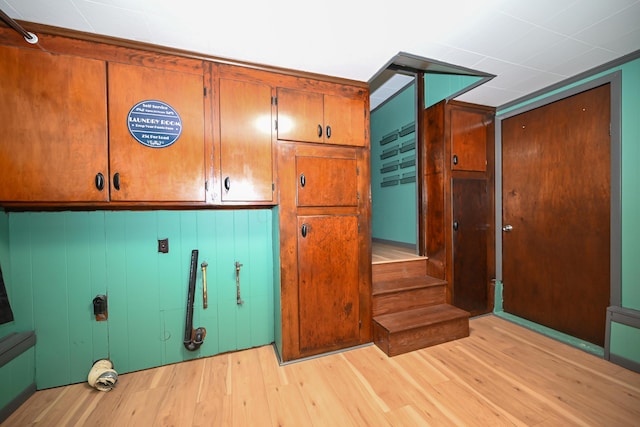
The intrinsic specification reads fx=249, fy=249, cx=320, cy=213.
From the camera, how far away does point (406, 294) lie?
2.46m

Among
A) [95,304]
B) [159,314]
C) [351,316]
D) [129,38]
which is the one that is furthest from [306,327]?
[129,38]

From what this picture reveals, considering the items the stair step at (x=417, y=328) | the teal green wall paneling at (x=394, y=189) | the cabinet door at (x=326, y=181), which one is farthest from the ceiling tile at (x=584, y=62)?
the stair step at (x=417, y=328)

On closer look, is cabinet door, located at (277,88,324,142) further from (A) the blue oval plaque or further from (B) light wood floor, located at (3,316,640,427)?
(B) light wood floor, located at (3,316,640,427)

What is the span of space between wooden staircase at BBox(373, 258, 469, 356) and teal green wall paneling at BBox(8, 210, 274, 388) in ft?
3.41

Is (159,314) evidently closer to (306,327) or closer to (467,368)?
(306,327)

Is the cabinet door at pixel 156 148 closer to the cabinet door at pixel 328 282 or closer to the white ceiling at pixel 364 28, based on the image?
the white ceiling at pixel 364 28

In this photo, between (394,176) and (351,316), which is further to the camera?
(394,176)

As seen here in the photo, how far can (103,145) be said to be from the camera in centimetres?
159

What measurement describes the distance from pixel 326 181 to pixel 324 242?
0.52 meters

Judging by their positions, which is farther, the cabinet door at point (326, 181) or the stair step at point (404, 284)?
the stair step at point (404, 284)

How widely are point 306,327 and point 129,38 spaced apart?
2.41 m

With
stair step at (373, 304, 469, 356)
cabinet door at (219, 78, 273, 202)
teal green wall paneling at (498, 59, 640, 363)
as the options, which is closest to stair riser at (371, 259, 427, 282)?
stair step at (373, 304, 469, 356)

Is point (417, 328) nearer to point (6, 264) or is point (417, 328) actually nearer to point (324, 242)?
point (324, 242)

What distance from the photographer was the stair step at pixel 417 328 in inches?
83.1
